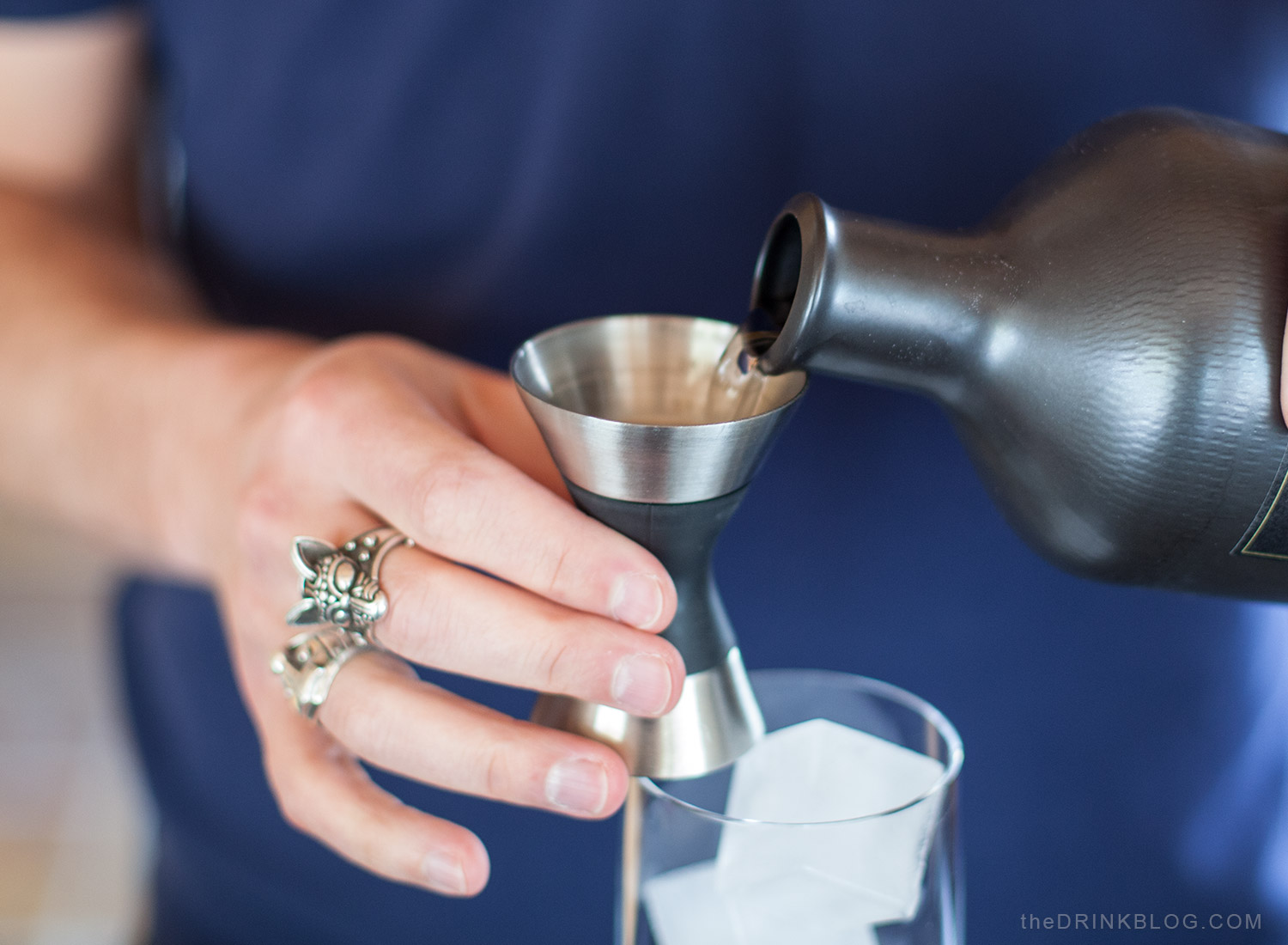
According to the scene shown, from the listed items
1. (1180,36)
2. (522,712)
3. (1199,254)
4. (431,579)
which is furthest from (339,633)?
(1180,36)

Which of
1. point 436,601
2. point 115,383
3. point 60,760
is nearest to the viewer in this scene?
point 436,601

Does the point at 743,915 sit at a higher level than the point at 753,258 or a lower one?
lower

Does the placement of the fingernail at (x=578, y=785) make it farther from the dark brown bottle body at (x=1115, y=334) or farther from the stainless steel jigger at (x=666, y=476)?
the dark brown bottle body at (x=1115, y=334)

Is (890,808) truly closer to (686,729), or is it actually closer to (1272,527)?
(686,729)

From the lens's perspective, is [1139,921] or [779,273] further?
[1139,921]

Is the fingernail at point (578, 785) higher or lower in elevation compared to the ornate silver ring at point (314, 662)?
higher

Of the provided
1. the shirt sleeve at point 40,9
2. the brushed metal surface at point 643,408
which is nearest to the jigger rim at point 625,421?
the brushed metal surface at point 643,408

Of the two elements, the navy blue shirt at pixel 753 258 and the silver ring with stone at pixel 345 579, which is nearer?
the silver ring with stone at pixel 345 579

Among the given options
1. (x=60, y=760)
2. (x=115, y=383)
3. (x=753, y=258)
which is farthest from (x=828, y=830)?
(x=60, y=760)

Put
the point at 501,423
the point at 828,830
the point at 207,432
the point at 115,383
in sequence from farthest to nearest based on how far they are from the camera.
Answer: the point at 115,383
the point at 207,432
the point at 501,423
the point at 828,830
